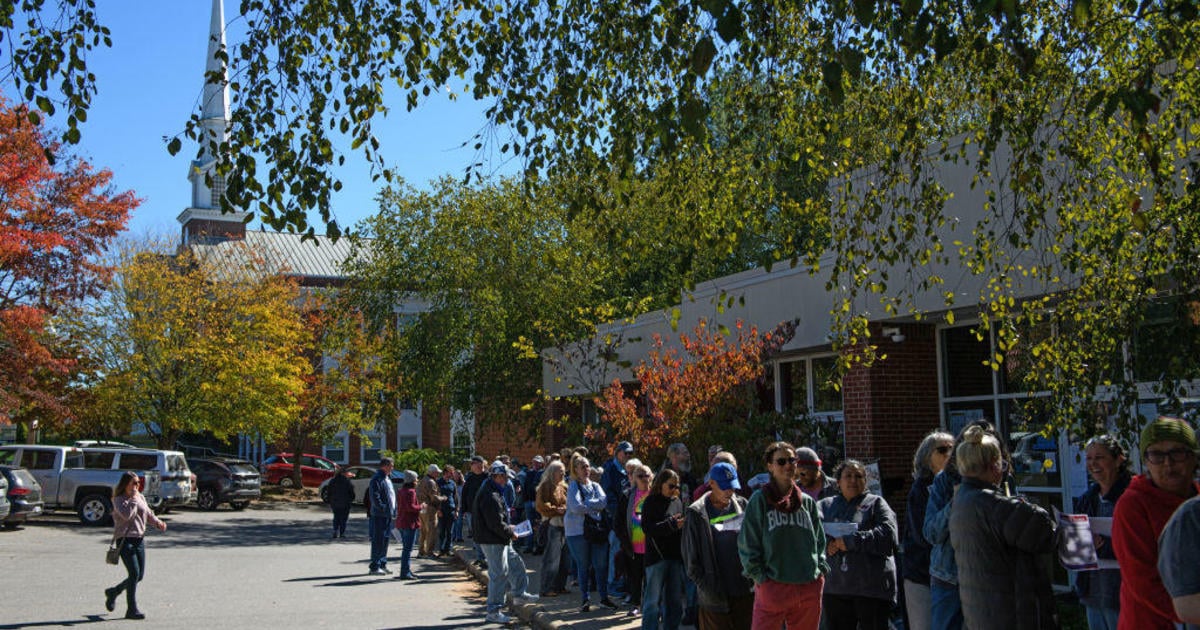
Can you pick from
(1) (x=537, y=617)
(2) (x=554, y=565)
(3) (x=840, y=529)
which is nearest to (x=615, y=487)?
A: (2) (x=554, y=565)

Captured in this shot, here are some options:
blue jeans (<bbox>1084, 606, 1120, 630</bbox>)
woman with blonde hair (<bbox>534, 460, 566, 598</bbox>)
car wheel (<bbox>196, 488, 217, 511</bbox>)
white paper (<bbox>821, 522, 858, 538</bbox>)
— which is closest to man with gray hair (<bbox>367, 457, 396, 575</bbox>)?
woman with blonde hair (<bbox>534, 460, 566, 598</bbox>)

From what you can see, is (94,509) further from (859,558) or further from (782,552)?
(782,552)

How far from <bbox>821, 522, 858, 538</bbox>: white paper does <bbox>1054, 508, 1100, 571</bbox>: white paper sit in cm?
193

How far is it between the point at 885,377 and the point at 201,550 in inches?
573

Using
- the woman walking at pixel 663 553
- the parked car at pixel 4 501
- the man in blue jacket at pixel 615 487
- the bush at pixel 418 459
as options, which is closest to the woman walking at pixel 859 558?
the woman walking at pixel 663 553

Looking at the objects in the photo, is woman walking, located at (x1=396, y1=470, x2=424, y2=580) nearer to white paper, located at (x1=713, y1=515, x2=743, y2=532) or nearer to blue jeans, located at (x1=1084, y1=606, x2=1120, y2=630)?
white paper, located at (x1=713, y1=515, x2=743, y2=532)

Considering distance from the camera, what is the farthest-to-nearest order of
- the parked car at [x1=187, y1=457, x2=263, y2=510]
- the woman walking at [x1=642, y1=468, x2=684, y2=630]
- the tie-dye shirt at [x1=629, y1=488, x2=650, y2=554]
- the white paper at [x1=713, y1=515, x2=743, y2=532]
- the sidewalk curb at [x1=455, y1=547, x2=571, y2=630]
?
the parked car at [x1=187, y1=457, x2=263, y2=510]
the sidewalk curb at [x1=455, y1=547, x2=571, y2=630]
the tie-dye shirt at [x1=629, y1=488, x2=650, y2=554]
the woman walking at [x1=642, y1=468, x2=684, y2=630]
the white paper at [x1=713, y1=515, x2=743, y2=532]

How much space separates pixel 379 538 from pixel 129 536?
540 centimetres

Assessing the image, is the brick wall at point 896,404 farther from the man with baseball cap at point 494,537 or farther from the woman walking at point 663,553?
the woman walking at point 663,553

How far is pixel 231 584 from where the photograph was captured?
1628 centimetres

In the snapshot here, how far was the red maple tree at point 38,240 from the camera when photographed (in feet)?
83.5

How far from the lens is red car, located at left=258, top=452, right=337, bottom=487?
4456 centimetres

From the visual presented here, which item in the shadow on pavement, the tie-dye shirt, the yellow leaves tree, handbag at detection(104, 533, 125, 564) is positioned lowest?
the shadow on pavement

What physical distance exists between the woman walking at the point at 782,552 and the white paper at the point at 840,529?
1.33ft
